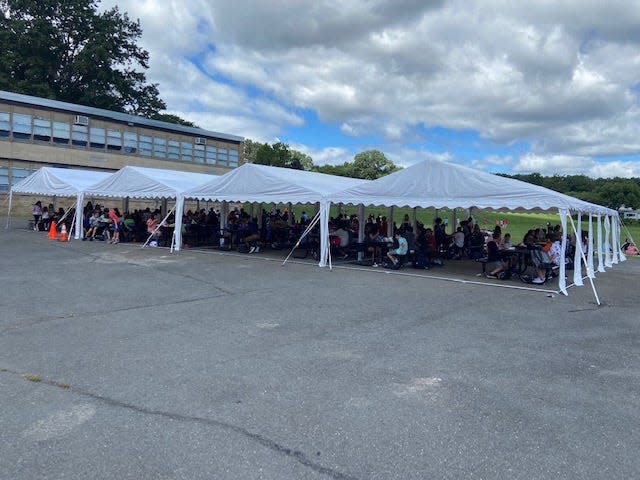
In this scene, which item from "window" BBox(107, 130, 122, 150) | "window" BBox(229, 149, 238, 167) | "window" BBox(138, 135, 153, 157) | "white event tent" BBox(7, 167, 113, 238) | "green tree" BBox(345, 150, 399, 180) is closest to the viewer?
"white event tent" BBox(7, 167, 113, 238)

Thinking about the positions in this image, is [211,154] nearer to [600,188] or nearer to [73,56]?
[73,56]

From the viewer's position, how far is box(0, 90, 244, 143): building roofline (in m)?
29.9

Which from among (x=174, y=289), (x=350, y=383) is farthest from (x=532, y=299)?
(x=174, y=289)

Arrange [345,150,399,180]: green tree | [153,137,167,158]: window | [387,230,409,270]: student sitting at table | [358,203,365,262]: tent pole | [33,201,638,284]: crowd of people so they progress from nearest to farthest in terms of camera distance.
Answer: [33,201,638,284]: crowd of people → [387,230,409,270]: student sitting at table → [358,203,365,262]: tent pole → [153,137,167,158]: window → [345,150,399,180]: green tree

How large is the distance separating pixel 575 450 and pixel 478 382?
128 centimetres

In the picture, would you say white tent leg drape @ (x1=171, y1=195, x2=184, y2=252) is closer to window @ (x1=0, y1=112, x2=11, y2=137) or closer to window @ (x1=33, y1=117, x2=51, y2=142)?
window @ (x1=0, y1=112, x2=11, y2=137)

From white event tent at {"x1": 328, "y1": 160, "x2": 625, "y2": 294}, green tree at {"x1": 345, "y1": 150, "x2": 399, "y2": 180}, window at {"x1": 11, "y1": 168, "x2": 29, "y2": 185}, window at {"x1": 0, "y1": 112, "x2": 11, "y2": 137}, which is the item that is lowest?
white event tent at {"x1": 328, "y1": 160, "x2": 625, "y2": 294}

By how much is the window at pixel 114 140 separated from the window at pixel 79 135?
5.27 ft

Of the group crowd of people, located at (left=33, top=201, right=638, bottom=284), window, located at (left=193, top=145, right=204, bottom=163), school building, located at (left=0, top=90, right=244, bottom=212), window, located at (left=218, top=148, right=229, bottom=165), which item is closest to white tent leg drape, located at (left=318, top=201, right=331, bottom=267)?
crowd of people, located at (left=33, top=201, right=638, bottom=284)

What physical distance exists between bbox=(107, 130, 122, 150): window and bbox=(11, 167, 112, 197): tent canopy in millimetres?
12097

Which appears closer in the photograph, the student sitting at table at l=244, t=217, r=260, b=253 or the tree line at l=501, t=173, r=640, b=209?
the student sitting at table at l=244, t=217, r=260, b=253

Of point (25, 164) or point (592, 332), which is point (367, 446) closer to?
point (592, 332)

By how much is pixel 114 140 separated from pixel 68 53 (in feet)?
49.5

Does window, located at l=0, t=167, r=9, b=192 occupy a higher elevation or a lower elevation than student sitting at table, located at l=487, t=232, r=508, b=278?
higher
